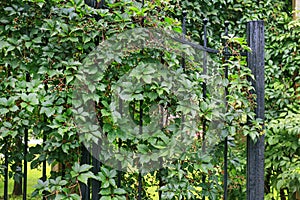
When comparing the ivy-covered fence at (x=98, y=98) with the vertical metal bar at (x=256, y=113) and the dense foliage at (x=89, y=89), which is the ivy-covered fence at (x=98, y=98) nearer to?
the dense foliage at (x=89, y=89)

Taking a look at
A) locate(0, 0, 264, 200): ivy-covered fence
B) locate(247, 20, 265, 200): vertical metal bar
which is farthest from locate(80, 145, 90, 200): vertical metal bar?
locate(247, 20, 265, 200): vertical metal bar

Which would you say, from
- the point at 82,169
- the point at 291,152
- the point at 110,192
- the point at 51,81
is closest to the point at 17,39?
the point at 51,81

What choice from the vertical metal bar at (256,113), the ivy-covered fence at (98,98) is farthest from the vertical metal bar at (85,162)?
the vertical metal bar at (256,113)

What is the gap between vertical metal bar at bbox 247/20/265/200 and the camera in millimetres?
2279

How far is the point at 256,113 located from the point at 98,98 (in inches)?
36.5

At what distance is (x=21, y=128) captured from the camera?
79.0 inches

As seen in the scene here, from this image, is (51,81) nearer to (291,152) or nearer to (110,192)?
(110,192)

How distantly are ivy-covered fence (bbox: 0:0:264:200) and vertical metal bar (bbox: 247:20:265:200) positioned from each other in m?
0.13

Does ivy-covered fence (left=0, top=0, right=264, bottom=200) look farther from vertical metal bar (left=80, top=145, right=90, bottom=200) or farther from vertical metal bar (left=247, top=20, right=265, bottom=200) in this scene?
vertical metal bar (left=247, top=20, right=265, bottom=200)

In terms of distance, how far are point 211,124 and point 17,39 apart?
1.11 m

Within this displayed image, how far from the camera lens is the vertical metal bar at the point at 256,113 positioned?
89.7 inches

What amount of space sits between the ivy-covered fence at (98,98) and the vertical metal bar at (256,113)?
0.41 feet

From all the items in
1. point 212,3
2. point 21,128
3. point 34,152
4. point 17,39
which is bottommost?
point 34,152

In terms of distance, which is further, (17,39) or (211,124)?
(211,124)
